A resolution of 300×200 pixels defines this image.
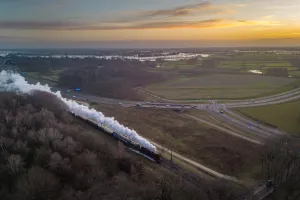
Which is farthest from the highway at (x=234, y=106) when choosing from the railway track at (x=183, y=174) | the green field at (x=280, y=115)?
the railway track at (x=183, y=174)

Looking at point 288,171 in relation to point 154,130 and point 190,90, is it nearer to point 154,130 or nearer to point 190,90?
point 154,130

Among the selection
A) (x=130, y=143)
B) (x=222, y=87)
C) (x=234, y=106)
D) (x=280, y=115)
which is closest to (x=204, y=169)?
(x=130, y=143)

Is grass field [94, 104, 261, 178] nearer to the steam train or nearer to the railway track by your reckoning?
the railway track

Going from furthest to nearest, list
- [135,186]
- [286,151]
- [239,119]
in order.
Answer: [239,119] → [286,151] → [135,186]

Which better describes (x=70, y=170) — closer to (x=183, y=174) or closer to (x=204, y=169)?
(x=183, y=174)

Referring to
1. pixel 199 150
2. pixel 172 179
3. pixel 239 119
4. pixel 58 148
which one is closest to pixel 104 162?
pixel 58 148

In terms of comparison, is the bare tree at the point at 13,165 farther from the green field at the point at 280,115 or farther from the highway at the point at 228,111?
the green field at the point at 280,115
